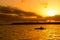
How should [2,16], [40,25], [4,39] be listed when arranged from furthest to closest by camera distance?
[40,25]
[2,16]
[4,39]

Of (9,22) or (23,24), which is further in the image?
(23,24)

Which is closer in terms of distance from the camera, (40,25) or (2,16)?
(2,16)

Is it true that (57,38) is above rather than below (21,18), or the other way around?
below

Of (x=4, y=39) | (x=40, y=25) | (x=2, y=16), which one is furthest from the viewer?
(x=40, y=25)

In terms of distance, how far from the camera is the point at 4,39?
379 inches

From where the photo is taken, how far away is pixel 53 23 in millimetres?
13578

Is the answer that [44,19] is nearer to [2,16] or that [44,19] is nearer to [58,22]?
[58,22]

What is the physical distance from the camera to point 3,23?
12984mm

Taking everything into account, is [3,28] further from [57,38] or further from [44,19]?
[57,38]

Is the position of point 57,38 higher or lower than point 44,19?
lower

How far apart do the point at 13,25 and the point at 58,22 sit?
2.42 m

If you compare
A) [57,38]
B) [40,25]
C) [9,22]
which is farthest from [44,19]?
[57,38]

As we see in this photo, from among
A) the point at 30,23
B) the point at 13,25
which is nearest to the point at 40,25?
the point at 30,23

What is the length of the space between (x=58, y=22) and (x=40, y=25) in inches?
37.8
